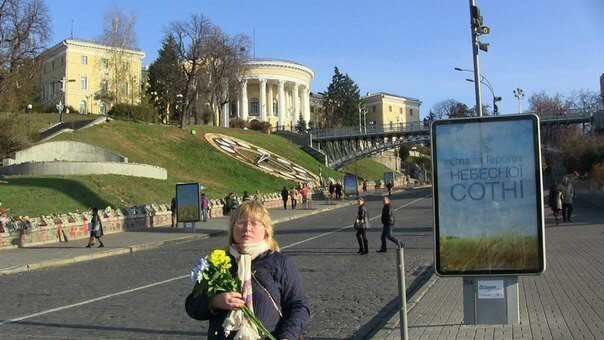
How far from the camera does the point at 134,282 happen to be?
13828 millimetres

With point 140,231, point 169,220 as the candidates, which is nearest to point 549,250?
point 140,231

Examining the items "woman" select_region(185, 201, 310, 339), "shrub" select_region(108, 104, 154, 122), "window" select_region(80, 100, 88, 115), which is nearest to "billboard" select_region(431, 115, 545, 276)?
"woman" select_region(185, 201, 310, 339)

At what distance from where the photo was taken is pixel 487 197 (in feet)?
25.2

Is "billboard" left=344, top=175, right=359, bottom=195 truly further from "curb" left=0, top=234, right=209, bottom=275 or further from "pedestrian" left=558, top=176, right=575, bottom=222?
"pedestrian" left=558, top=176, right=575, bottom=222

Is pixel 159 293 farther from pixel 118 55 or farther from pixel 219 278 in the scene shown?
pixel 118 55

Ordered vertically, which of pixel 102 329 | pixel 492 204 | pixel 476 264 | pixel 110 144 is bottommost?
pixel 102 329

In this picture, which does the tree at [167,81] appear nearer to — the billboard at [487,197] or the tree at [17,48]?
the tree at [17,48]

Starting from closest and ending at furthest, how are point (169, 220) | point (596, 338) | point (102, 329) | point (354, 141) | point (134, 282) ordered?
point (596, 338)
point (102, 329)
point (134, 282)
point (169, 220)
point (354, 141)

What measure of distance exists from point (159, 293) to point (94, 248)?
11.8m

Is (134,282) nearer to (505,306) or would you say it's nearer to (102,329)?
(102,329)

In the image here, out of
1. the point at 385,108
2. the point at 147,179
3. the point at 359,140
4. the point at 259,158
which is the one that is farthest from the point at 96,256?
the point at 385,108

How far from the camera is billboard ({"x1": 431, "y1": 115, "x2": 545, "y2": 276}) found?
7.52 meters

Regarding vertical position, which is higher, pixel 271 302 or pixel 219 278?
pixel 219 278

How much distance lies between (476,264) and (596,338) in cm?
150
